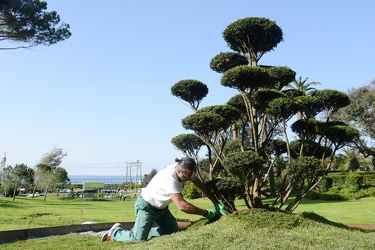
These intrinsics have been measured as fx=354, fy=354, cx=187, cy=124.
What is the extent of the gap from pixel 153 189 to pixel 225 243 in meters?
1.37

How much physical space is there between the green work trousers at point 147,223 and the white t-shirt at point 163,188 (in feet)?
0.35

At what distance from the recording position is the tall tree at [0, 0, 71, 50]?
515 inches

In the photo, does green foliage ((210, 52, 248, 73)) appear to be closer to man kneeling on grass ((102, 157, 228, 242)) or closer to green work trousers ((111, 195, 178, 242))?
man kneeling on grass ((102, 157, 228, 242))

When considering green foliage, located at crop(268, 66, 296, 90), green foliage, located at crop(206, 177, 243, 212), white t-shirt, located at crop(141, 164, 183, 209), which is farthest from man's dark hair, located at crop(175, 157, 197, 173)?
green foliage, located at crop(268, 66, 296, 90)

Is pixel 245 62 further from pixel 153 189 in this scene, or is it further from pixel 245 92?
pixel 153 189

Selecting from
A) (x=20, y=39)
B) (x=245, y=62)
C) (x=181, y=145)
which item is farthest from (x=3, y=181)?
(x=245, y=62)

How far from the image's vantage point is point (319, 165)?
8352mm

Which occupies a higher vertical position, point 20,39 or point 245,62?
point 20,39

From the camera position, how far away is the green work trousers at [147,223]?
536cm

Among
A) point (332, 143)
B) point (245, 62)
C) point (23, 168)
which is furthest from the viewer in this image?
point (23, 168)

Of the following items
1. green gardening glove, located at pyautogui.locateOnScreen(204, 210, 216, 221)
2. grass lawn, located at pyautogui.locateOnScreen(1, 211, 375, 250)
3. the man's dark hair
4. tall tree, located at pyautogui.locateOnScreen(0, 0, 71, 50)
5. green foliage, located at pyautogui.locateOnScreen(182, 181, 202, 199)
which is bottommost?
grass lawn, located at pyautogui.locateOnScreen(1, 211, 375, 250)

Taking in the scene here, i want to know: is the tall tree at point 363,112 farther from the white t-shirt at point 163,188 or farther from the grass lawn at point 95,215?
the white t-shirt at point 163,188

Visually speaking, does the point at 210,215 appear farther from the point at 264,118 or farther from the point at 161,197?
the point at 264,118

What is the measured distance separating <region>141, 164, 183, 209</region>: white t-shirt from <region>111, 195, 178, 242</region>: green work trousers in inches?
4.2
